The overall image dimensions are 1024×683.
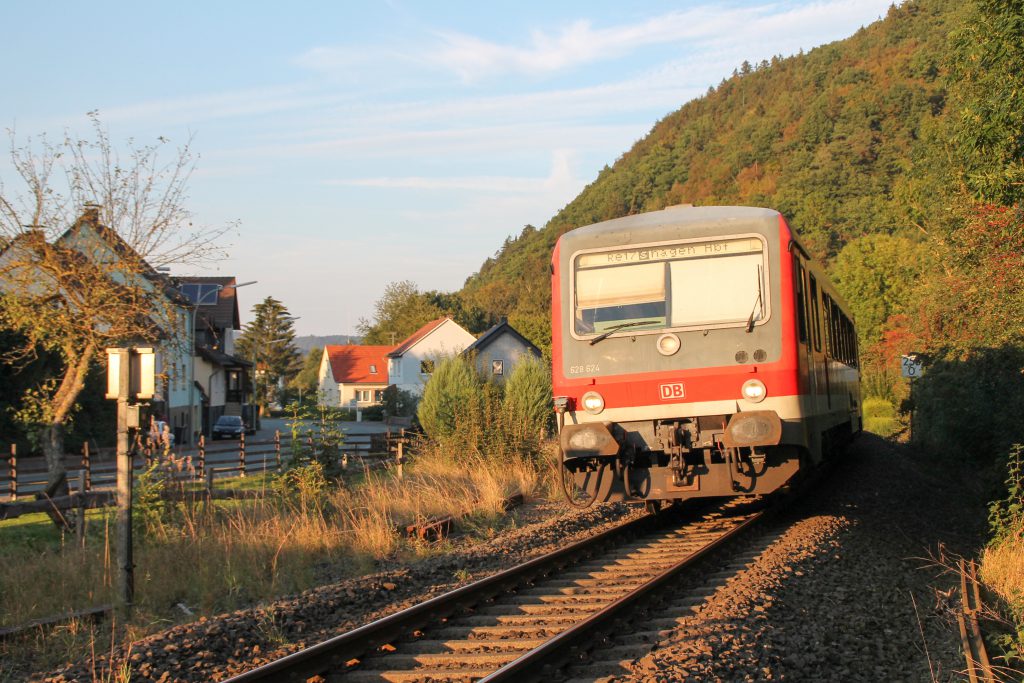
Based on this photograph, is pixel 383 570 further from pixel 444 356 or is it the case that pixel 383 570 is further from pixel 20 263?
pixel 444 356

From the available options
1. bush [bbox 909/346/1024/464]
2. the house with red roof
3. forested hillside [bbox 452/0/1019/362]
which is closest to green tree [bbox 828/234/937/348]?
forested hillside [bbox 452/0/1019/362]

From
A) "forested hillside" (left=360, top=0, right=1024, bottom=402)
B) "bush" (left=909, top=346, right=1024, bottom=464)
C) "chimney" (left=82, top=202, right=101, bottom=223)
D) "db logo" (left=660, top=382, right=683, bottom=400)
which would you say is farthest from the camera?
"chimney" (left=82, top=202, right=101, bottom=223)

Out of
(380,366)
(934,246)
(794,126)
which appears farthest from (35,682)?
(380,366)

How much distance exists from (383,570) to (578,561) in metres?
1.97

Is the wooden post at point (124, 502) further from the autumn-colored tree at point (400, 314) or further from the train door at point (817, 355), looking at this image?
the autumn-colored tree at point (400, 314)

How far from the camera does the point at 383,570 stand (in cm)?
994

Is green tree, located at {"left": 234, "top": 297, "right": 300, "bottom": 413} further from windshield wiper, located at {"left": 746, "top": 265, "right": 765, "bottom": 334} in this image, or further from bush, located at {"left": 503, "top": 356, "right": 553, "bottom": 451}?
windshield wiper, located at {"left": 746, "top": 265, "right": 765, "bottom": 334}

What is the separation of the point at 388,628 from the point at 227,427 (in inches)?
1750

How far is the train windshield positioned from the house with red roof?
8561cm

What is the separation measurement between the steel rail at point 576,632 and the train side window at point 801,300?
2.52m

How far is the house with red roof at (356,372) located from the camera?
9675cm

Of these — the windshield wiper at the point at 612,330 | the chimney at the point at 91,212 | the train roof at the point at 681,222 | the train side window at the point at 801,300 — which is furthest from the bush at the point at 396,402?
the train side window at the point at 801,300

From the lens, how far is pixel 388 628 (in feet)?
21.4

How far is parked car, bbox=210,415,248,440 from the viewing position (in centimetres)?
4881
